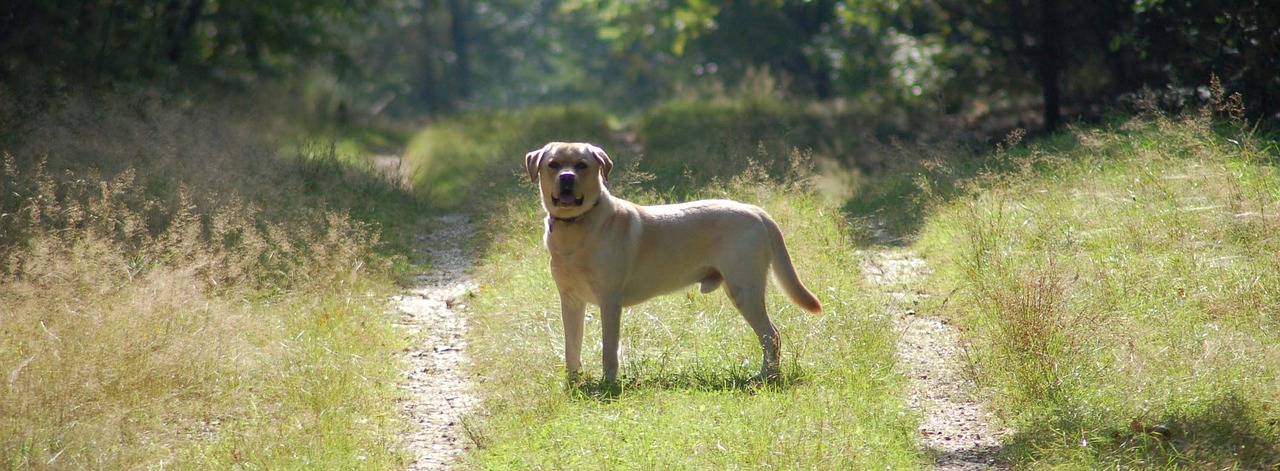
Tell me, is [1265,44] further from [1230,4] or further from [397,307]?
[397,307]

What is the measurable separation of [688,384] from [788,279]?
2.73 feet

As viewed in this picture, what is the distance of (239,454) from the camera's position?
5.03 meters

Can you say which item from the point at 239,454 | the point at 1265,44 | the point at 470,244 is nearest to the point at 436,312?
the point at 470,244

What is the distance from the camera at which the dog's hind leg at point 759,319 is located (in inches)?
238

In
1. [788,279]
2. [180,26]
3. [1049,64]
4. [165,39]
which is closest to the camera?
[788,279]

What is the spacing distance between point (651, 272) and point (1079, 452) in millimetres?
2381

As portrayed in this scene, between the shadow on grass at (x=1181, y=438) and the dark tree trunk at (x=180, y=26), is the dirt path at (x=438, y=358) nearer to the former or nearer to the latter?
the shadow on grass at (x=1181, y=438)

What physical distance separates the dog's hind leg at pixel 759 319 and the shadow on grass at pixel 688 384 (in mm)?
94

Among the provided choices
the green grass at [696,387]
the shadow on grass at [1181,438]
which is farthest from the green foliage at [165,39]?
the shadow on grass at [1181,438]

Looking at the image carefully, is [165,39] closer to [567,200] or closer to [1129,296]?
[567,200]

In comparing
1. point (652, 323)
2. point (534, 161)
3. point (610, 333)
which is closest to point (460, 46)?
point (652, 323)

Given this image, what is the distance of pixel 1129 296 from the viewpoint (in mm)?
6750

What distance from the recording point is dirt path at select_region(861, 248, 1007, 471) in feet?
17.0

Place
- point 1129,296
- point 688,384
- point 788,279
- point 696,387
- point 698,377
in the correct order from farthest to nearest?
point 1129,296, point 788,279, point 698,377, point 688,384, point 696,387
